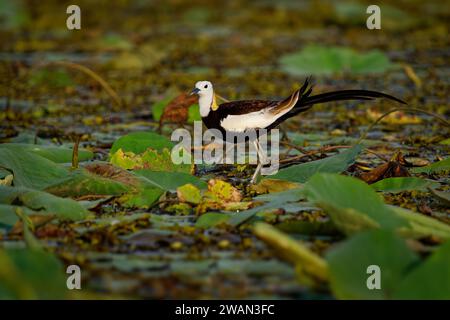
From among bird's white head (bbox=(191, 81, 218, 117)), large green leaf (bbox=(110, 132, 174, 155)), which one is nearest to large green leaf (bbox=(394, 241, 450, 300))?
bird's white head (bbox=(191, 81, 218, 117))

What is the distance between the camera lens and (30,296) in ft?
8.10

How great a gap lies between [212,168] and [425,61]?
15.3 feet

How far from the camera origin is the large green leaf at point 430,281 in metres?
2.50

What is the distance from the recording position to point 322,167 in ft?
12.9

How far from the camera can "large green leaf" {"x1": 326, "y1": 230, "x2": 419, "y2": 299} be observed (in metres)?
2.54

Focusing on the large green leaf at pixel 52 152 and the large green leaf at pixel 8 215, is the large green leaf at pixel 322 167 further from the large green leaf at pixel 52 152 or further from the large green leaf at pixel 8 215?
the large green leaf at pixel 8 215

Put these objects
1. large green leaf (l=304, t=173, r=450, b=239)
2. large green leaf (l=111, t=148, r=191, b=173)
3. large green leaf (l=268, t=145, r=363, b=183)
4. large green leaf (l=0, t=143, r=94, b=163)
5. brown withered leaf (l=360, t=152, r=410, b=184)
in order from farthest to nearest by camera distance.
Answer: large green leaf (l=0, t=143, r=94, b=163)
large green leaf (l=111, t=148, r=191, b=173)
brown withered leaf (l=360, t=152, r=410, b=184)
large green leaf (l=268, t=145, r=363, b=183)
large green leaf (l=304, t=173, r=450, b=239)

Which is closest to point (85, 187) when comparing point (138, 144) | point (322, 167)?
point (138, 144)

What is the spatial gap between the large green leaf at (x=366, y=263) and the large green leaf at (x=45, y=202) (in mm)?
1261

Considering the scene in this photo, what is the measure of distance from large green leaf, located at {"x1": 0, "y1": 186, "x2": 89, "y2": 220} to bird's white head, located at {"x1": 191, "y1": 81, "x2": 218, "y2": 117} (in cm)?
84

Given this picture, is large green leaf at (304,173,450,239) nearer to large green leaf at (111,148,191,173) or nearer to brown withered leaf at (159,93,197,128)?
large green leaf at (111,148,191,173)

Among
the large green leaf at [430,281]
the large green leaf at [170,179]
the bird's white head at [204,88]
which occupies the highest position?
the bird's white head at [204,88]

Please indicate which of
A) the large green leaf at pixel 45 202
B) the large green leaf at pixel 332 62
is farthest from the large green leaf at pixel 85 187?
the large green leaf at pixel 332 62

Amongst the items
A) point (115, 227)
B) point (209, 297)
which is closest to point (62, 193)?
point (115, 227)
